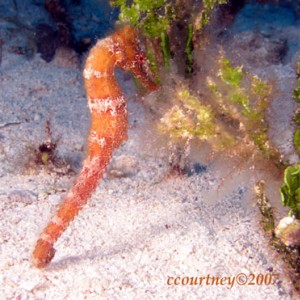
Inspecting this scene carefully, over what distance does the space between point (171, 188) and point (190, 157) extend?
43 cm

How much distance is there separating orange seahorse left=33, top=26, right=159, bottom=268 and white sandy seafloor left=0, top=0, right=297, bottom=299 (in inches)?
13.0

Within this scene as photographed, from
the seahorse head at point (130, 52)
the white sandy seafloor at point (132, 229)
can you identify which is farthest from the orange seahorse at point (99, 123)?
the white sandy seafloor at point (132, 229)

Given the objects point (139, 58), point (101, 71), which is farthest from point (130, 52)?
point (101, 71)

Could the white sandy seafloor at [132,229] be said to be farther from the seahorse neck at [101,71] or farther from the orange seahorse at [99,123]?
the seahorse neck at [101,71]

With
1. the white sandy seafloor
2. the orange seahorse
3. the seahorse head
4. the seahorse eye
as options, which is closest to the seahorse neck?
the orange seahorse

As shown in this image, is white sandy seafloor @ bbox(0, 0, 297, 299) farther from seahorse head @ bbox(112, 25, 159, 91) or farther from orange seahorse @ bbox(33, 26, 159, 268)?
seahorse head @ bbox(112, 25, 159, 91)

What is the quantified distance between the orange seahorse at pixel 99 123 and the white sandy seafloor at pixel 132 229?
33 cm

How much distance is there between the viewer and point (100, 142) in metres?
3.56

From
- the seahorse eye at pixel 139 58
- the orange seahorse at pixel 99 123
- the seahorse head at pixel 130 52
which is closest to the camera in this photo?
the orange seahorse at pixel 99 123

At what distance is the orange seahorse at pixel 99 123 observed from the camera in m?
3.37

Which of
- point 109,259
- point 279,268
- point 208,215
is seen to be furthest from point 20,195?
point 279,268

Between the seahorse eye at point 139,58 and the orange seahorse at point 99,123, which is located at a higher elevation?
the seahorse eye at point 139,58

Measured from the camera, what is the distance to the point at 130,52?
3713mm

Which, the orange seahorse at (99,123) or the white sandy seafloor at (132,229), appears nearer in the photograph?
the white sandy seafloor at (132,229)
